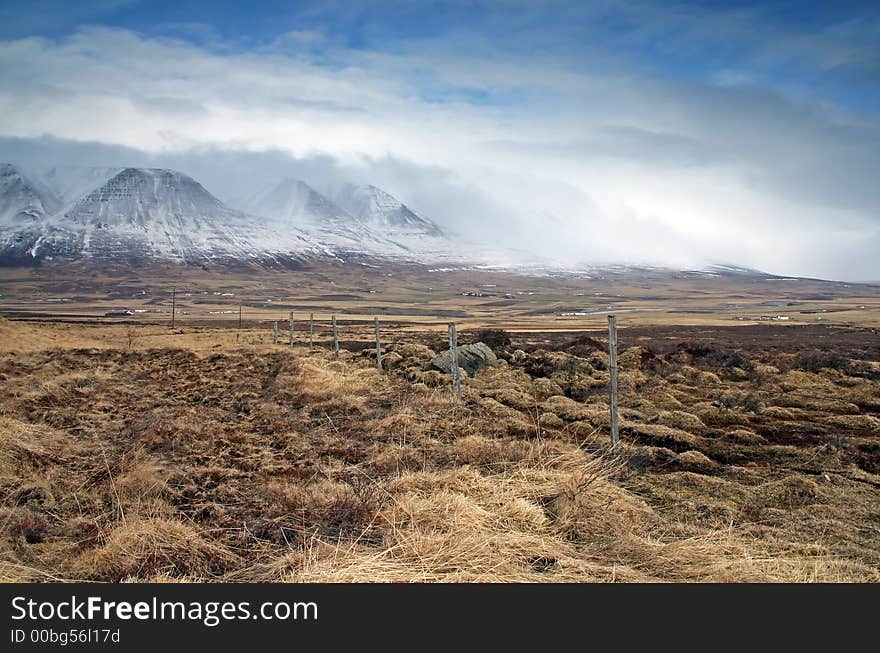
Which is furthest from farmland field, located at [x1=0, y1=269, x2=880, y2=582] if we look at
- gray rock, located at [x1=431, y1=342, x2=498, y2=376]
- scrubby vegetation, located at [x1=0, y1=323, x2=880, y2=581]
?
gray rock, located at [x1=431, y1=342, x2=498, y2=376]

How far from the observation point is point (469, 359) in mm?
21234

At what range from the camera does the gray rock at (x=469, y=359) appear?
19641 mm

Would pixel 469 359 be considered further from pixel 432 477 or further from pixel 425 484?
pixel 425 484

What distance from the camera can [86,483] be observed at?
298 inches

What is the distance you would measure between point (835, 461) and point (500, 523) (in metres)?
6.92

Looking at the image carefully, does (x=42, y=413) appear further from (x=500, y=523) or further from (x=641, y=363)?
(x=641, y=363)

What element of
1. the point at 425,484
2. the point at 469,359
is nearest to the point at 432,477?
the point at 425,484

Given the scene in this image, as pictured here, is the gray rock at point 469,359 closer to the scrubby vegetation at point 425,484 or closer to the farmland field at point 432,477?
the farmland field at point 432,477

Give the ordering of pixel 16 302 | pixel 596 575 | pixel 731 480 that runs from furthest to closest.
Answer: pixel 16 302 < pixel 731 480 < pixel 596 575

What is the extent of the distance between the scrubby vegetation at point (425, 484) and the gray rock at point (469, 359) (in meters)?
3.05

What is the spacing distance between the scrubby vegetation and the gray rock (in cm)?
305

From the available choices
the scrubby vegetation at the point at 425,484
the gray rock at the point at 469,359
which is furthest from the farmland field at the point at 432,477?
the gray rock at the point at 469,359

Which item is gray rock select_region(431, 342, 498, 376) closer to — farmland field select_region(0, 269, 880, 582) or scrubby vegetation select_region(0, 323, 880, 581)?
farmland field select_region(0, 269, 880, 582)

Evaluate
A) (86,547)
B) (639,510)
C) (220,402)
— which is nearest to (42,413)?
(220,402)
